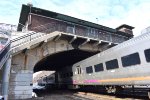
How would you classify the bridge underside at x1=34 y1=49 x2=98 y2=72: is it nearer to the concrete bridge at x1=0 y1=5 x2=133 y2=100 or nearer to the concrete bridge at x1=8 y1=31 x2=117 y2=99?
the concrete bridge at x1=0 y1=5 x2=133 y2=100

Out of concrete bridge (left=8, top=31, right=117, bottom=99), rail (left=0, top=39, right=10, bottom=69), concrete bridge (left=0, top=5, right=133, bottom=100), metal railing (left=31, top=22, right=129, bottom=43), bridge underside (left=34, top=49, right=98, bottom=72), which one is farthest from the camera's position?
bridge underside (left=34, top=49, right=98, bottom=72)

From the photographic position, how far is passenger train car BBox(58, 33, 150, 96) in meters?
9.98

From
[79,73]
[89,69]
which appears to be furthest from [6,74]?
[79,73]

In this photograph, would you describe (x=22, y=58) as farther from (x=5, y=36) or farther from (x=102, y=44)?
(x=102, y=44)

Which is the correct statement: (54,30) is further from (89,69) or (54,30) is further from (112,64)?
(112,64)

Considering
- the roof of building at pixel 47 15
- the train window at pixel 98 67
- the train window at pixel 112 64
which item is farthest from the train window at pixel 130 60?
the roof of building at pixel 47 15

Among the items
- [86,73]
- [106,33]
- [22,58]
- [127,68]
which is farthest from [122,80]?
[106,33]

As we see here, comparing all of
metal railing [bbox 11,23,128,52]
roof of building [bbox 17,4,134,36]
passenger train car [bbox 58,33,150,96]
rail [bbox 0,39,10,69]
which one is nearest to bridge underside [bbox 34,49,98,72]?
metal railing [bbox 11,23,128,52]

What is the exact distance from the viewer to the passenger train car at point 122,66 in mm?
9977

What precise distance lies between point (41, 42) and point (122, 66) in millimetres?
8472

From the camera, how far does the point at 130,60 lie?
36.7ft

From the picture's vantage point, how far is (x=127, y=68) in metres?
11.5

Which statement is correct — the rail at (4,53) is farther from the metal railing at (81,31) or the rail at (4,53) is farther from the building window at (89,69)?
the building window at (89,69)

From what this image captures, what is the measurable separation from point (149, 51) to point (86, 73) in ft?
30.9
